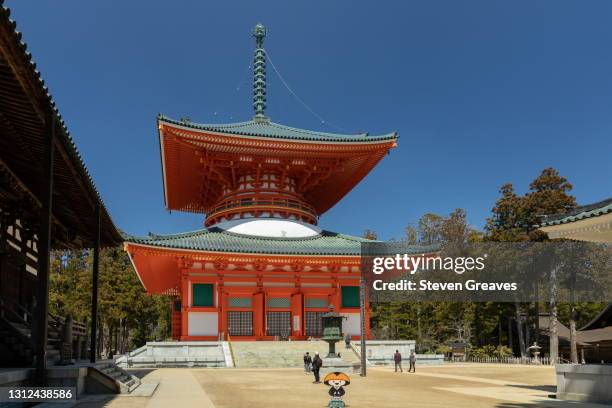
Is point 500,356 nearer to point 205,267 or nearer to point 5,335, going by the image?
point 205,267

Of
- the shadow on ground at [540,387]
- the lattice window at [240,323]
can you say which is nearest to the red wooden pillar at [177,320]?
the lattice window at [240,323]

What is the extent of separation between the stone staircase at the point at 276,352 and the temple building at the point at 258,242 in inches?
86.3

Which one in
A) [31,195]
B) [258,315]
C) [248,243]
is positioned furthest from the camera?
[248,243]

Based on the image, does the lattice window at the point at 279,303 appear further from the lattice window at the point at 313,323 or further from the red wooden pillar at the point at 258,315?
the lattice window at the point at 313,323

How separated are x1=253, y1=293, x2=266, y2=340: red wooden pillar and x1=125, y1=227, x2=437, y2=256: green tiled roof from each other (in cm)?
305

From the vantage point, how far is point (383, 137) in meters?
37.6

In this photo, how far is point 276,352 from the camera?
106 ft

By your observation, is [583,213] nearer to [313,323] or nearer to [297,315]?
[297,315]

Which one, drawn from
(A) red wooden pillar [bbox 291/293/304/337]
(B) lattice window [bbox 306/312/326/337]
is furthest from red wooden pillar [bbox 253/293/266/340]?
(B) lattice window [bbox 306/312/326/337]

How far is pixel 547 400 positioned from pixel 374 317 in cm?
4935

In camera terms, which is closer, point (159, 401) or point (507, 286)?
point (159, 401)

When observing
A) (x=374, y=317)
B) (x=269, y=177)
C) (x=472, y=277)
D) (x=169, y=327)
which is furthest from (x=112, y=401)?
(x=169, y=327)

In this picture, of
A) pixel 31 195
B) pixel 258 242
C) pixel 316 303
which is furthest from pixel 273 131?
pixel 31 195

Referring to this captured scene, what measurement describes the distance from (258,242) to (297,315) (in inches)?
196
